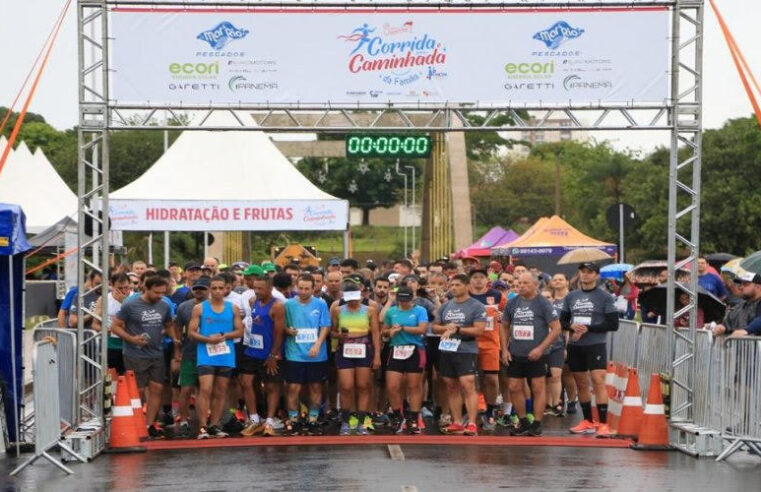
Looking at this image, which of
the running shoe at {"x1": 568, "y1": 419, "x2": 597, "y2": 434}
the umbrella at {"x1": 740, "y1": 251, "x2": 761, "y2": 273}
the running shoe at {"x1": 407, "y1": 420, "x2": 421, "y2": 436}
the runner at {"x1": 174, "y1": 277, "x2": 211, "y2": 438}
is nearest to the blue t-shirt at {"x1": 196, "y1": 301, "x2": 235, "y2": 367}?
the runner at {"x1": 174, "y1": 277, "x2": 211, "y2": 438}

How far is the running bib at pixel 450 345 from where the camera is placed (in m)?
15.9

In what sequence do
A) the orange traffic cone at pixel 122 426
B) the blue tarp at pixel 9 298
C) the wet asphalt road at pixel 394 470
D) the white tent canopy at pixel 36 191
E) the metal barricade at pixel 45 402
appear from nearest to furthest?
the wet asphalt road at pixel 394 470 → the metal barricade at pixel 45 402 → the blue tarp at pixel 9 298 → the orange traffic cone at pixel 122 426 → the white tent canopy at pixel 36 191

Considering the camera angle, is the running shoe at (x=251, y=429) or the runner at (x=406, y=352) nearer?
the running shoe at (x=251, y=429)

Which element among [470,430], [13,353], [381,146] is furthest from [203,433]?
[381,146]

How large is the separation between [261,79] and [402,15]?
1738 millimetres

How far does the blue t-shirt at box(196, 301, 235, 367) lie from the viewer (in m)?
15.4

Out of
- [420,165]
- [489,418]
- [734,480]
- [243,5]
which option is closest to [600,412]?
[489,418]

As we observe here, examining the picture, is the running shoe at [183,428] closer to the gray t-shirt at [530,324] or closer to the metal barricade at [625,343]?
the gray t-shirt at [530,324]

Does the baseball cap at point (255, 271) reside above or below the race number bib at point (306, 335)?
above

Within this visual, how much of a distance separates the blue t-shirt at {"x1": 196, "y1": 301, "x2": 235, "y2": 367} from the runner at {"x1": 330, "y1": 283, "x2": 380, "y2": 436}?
1.32 meters

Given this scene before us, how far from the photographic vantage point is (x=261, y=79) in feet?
51.9

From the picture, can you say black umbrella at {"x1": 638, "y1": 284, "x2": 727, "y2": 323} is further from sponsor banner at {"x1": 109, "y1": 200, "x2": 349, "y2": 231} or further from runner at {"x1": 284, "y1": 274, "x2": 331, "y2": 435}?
sponsor banner at {"x1": 109, "y1": 200, "x2": 349, "y2": 231}

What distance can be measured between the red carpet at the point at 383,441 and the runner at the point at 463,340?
18.8 inches

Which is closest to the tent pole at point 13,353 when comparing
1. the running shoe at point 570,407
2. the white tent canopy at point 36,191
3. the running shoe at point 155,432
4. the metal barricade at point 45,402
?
the metal barricade at point 45,402
